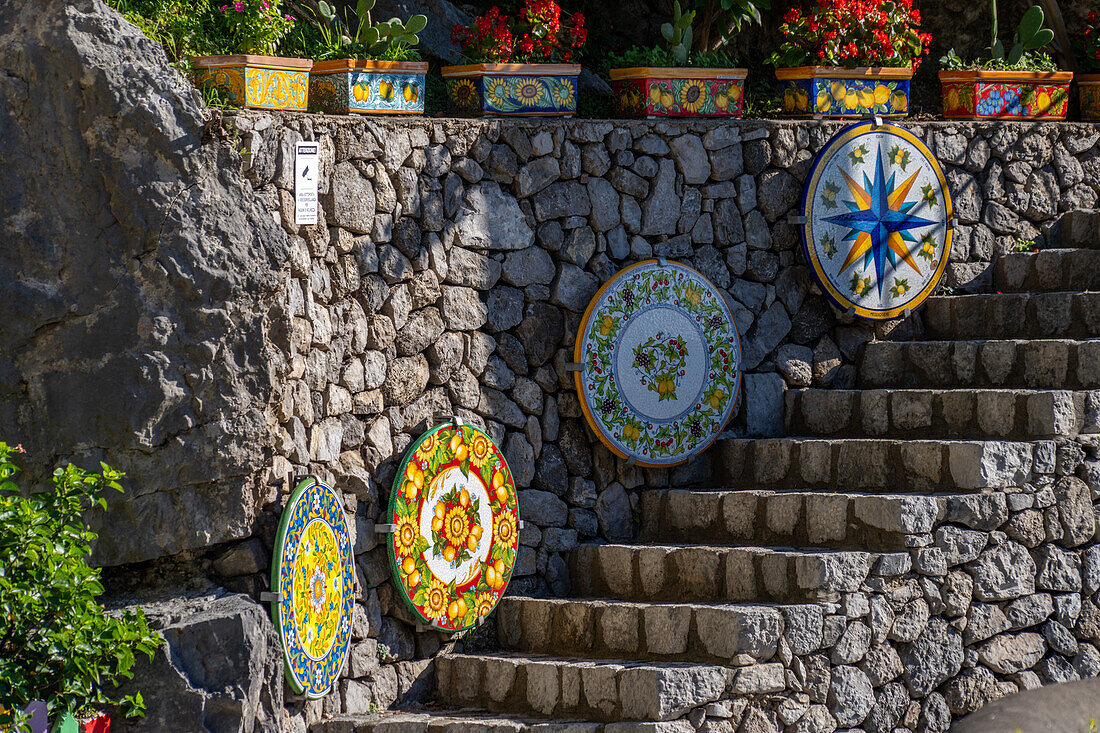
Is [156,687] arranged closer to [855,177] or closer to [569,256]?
[569,256]

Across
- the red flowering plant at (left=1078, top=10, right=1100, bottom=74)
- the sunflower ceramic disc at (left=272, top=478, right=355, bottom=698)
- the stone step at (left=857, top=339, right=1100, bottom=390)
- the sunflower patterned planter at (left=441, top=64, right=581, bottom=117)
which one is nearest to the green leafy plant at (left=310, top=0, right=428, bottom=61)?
the sunflower patterned planter at (left=441, top=64, right=581, bottom=117)

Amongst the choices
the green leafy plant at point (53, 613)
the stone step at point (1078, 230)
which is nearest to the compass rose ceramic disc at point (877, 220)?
the stone step at point (1078, 230)

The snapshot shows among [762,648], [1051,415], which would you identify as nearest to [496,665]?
[762,648]

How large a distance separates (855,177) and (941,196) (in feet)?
1.69

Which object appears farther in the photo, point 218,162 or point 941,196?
point 941,196

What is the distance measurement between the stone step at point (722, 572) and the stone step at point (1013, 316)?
1.81m

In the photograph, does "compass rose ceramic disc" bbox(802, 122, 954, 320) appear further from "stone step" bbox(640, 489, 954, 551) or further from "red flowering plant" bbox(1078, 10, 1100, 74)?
"red flowering plant" bbox(1078, 10, 1100, 74)

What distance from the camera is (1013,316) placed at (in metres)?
7.00

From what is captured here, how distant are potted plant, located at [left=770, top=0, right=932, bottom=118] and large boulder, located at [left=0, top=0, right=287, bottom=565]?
3.36m

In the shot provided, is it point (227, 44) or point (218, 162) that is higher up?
point (227, 44)

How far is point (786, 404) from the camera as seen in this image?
7.00 m

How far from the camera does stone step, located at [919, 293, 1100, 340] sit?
22.2 ft

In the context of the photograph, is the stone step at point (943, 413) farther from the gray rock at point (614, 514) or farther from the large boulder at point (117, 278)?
the large boulder at point (117, 278)

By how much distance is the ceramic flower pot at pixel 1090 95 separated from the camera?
7963 mm
